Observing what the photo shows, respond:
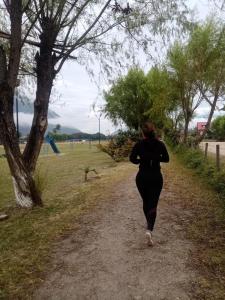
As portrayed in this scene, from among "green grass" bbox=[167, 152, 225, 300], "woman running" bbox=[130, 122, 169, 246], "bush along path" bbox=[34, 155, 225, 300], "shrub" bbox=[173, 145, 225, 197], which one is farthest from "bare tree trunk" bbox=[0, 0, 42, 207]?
"shrub" bbox=[173, 145, 225, 197]

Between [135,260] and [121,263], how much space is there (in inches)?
8.9

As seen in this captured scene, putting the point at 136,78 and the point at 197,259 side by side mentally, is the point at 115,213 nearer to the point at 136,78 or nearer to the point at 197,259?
the point at 197,259

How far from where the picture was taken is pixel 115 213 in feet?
28.8

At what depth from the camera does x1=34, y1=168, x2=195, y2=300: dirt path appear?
465 centimetres

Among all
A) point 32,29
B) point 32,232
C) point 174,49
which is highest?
point 174,49

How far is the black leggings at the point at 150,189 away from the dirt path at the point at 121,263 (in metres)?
0.52

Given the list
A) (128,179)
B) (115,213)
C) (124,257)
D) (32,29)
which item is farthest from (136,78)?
(124,257)

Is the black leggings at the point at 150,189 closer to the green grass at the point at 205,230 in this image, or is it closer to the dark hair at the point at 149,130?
the dark hair at the point at 149,130

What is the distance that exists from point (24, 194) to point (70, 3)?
5.13 metres

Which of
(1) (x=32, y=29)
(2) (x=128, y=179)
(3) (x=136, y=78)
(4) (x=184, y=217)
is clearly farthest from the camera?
(3) (x=136, y=78)

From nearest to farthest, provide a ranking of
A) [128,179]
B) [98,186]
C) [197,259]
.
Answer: [197,259] < [98,186] < [128,179]

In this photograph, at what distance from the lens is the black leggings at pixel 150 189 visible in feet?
20.1

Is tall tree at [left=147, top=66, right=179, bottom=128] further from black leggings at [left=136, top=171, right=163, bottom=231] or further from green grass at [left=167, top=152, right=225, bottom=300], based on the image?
black leggings at [left=136, top=171, right=163, bottom=231]

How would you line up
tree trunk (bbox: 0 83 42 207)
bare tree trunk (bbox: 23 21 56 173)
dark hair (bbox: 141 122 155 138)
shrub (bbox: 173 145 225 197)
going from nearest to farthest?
dark hair (bbox: 141 122 155 138) → tree trunk (bbox: 0 83 42 207) → bare tree trunk (bbox: 23 21 56 173) → shrub (bbox: 173 145 225 197)
